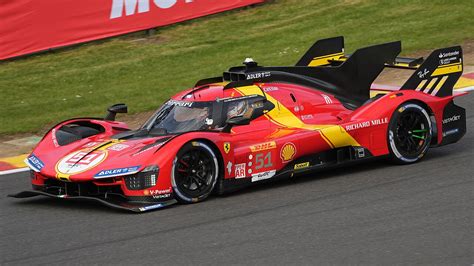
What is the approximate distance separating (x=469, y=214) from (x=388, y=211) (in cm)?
75

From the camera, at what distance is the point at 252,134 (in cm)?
1004

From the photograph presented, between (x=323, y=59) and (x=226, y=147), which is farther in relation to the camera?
(x=323, y=59)

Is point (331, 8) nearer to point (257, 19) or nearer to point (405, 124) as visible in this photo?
point (257, 19)

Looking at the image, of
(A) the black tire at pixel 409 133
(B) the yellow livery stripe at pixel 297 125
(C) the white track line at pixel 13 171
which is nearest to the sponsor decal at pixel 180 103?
(B) the yellow livery stripe at pixel 297 125

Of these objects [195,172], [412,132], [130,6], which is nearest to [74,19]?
[130,6]

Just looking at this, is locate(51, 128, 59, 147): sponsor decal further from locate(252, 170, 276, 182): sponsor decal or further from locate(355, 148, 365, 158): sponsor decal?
locate(355, 148, 365, 158): sponsor decal

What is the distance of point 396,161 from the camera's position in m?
10.7

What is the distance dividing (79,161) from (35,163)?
0.73m

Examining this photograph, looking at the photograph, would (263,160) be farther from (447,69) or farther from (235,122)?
(447,69)

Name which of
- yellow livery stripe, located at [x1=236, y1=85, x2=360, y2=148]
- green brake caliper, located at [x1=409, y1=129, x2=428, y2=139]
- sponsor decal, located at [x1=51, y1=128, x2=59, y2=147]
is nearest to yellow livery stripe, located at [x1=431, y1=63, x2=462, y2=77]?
green brake caliper, located at [x1=409, y1=129, x2=428, y2=139]

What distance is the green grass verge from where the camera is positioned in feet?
53.0

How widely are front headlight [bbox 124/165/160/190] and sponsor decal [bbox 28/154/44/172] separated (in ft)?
4.06

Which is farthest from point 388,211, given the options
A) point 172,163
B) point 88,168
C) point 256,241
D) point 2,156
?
point 2,156

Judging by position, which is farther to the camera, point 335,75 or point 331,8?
point 331,8
